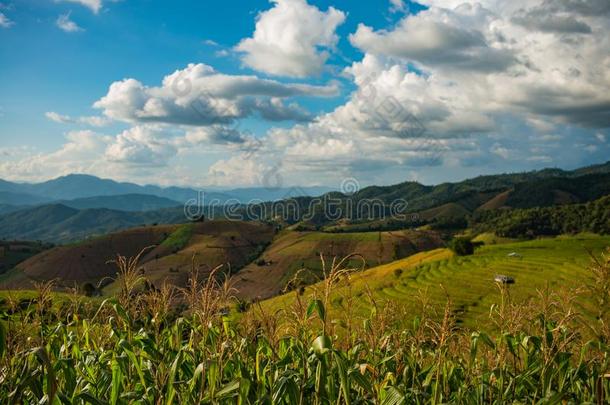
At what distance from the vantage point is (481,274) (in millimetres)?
101125

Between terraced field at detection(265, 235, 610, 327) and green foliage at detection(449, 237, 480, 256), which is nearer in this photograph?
terraced field at detection(265, 235, 610, 327)

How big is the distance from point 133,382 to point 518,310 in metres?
7.30

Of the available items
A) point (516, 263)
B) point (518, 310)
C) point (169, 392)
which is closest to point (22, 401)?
point (169, 392)

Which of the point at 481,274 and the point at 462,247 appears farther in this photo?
the point at 462,247

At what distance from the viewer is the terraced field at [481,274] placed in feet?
259

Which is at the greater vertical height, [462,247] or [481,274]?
[462,247]

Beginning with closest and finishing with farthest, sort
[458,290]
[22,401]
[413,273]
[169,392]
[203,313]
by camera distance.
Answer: [203,313] < [169,392] < [22,401] < [458,290] < [413,273]

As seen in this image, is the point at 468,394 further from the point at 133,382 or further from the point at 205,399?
the point at 133,382

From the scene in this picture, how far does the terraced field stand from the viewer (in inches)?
3110

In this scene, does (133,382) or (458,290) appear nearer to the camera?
(133,382)

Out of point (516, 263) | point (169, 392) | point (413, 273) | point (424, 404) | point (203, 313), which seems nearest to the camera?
point (203, 313)

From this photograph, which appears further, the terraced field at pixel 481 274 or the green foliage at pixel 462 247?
the green foliage at pixel 462 247

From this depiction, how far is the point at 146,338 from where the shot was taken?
7.54 metres

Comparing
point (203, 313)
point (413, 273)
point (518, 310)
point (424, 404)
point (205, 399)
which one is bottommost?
point (413, 273)
